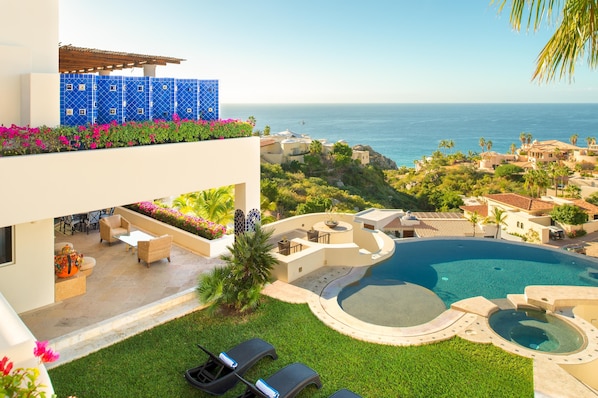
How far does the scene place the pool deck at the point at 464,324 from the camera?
9.00 m

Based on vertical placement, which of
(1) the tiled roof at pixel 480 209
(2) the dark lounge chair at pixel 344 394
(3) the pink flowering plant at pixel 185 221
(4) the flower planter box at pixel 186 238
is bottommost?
(1) the tiled roof at pixel 480 209

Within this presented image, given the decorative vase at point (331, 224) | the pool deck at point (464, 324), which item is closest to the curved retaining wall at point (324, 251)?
the pool deck at point (464, 324)

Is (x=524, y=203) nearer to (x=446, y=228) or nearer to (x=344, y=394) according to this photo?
(x=446, y=228)

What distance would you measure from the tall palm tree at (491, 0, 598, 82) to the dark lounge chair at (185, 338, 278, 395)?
→ 22.7 ft

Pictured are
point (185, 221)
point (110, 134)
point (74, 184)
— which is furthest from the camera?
point (185, 221)

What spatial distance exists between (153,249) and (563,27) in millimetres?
12254

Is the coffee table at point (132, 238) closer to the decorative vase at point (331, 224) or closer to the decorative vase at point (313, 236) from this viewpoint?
the decorative vase at point (313, 236)

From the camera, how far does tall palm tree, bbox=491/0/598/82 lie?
404 cm

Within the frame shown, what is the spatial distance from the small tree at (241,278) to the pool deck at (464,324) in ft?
4.01

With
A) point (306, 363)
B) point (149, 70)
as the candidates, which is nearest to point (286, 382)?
point (306, 363)

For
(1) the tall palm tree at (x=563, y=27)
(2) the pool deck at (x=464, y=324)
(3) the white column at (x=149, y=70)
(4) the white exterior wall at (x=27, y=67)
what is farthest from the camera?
(3) the white column at (x=149, y=70)

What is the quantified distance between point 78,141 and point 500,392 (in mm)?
10512

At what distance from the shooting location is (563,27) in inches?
165

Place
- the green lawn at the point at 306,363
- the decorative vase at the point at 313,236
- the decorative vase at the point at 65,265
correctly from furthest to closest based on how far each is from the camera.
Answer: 1. the decorative vase at the point at 313,236
2. the decorative vase at the point at 65,265
3. the green lawn at the point at 306,363
